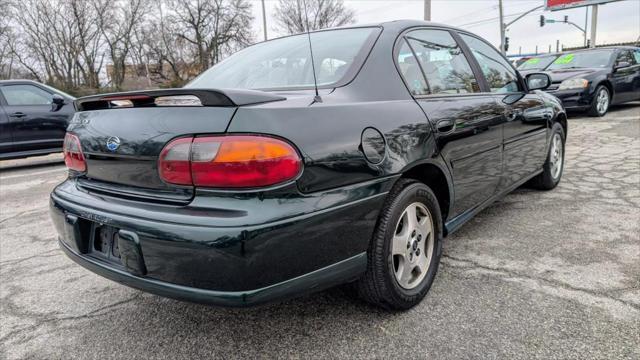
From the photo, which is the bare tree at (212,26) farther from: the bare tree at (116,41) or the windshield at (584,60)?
the windshield at (584,60)

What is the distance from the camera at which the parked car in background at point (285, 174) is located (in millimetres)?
1454

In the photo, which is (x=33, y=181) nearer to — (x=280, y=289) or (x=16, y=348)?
(x=16, y=348)

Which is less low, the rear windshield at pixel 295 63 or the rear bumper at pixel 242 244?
the rear windshield at pixel 295 63

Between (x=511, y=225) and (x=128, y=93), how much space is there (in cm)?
272

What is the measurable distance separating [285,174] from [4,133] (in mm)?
7347

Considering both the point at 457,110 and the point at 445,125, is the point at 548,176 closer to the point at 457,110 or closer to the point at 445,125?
the point at 457,110

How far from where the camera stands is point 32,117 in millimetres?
7039

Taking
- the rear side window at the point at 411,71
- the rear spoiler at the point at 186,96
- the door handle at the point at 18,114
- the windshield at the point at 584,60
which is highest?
the windshield at the point at 584,60

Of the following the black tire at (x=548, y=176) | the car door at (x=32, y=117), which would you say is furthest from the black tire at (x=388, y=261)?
the car door at (x=32, y=117)

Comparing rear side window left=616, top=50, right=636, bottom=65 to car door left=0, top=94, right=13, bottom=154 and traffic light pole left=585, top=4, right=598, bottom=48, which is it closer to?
car door left=0, top=94, right=13, bottom=154

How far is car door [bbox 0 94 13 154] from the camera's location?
680 centimetres

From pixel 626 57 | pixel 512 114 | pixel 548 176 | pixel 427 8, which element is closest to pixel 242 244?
pixel 512 114

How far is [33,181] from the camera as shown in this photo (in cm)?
593

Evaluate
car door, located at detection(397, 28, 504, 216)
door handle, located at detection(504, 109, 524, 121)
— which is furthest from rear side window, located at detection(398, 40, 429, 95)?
door handle, located at detection(504, 109, 524, 121)
